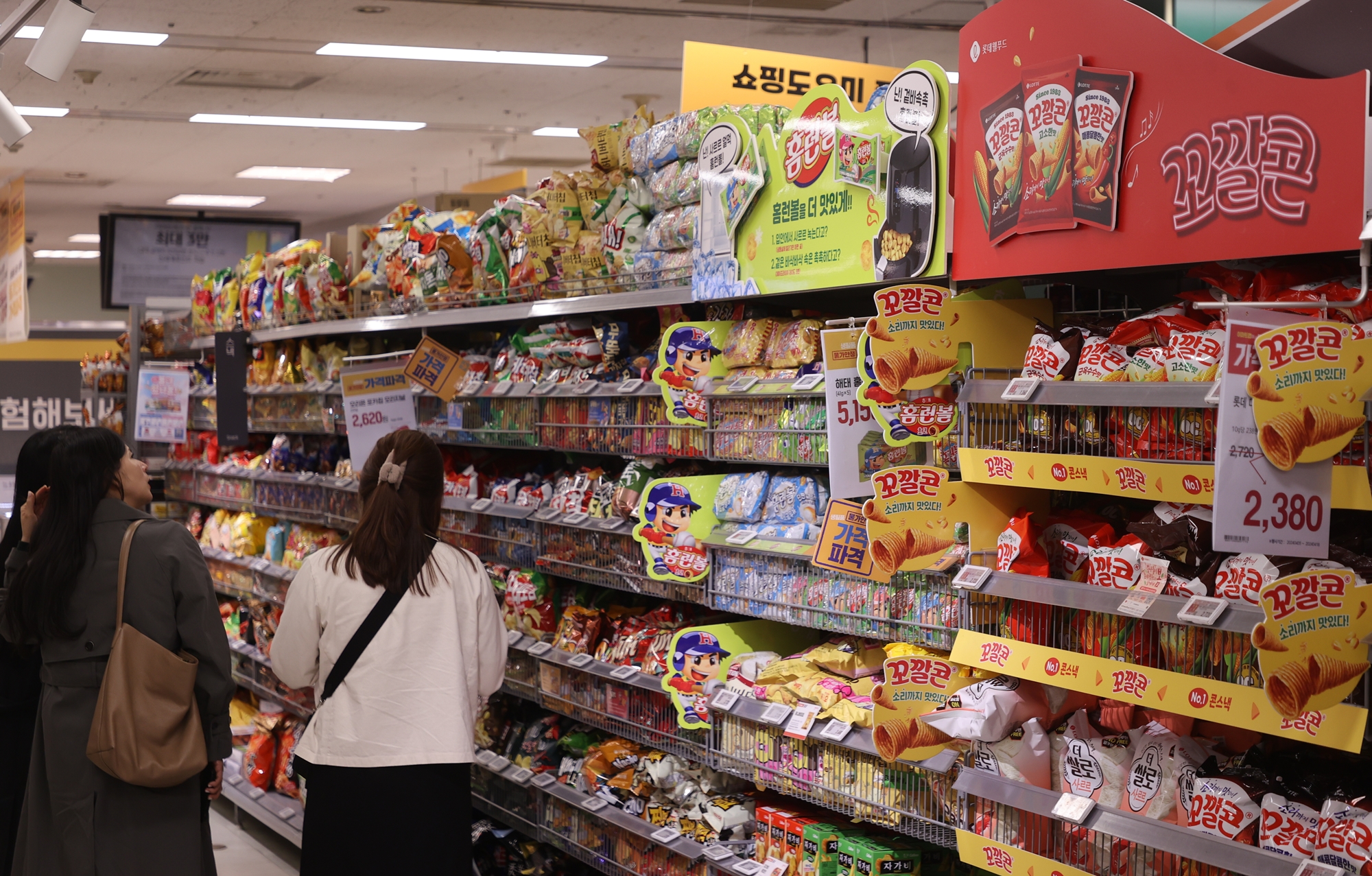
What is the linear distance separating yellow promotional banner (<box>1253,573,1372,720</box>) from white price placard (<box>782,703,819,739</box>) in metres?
1.20

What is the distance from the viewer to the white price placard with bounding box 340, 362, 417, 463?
4.92 m

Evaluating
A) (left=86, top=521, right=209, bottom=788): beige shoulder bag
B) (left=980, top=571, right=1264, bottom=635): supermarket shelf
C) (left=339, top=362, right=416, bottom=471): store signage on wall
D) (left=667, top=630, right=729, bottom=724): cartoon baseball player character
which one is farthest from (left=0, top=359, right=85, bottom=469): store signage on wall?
(left=980, top=571, right=1264, bottom=635): supermarket shelf

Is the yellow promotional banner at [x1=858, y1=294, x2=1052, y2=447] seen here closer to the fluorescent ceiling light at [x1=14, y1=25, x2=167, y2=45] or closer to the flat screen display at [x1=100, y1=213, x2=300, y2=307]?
the fluorescent ceiling light at [x1=14, y1=25, x2=167, y2=45]

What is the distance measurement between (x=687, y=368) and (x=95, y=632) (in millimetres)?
1900

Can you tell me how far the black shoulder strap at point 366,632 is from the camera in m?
3.30

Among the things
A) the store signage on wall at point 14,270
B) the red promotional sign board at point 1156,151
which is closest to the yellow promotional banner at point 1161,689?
the red promotional sign board at point 1156,151

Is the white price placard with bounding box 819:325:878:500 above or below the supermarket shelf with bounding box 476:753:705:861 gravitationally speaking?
above

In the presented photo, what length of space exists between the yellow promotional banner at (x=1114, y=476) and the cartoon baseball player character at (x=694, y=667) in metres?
1.07

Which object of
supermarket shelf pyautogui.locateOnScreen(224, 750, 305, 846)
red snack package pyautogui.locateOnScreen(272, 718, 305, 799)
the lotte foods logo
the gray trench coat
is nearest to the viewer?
the lotte foods logo

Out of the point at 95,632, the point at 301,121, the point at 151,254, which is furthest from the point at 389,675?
the point at 151,254

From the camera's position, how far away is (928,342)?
8.57ft

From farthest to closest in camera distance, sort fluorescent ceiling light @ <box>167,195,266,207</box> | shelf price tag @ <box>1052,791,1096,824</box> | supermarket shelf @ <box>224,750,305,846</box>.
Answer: fluorescent ceiling light @ <box>167,195,266,207</box> < supermarket shelf @ <box>224,750,305,846</box> < shelf price tag @ <box>1052,791,1096,824</box>

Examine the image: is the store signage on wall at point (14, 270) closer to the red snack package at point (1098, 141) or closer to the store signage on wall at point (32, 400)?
the store signage on wall at point (32, 400)

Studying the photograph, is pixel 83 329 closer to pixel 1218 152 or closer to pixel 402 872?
pixel 402 872
